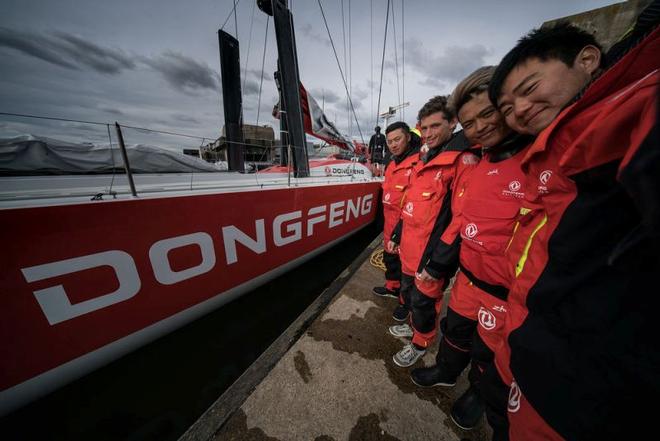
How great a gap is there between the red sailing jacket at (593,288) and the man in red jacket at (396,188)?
1431 millimetres

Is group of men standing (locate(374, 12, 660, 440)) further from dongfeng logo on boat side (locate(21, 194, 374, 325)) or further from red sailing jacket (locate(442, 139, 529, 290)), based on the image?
dongfeng logo on boat side (locate(21, 194, 374, 325))

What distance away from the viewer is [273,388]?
140 cm

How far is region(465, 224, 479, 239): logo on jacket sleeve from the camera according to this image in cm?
115

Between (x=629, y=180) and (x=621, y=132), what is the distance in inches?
10.6

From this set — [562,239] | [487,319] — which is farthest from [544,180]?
[487,319]

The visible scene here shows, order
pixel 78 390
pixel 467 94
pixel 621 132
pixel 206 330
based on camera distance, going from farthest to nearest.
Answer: pixel 206 330, pixel 78 390, pixel 467 94, pixel 621 132

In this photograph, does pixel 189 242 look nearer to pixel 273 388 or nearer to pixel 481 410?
pixel 273 388

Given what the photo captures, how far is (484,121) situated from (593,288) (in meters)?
0.93

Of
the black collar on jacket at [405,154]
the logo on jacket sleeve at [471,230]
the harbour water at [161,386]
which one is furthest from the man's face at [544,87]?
the harbour water at [161,386]

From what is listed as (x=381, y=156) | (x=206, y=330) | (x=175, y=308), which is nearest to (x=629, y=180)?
(x=175, y=308)

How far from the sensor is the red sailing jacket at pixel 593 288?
1.47 ft

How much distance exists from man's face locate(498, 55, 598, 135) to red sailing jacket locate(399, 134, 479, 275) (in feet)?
2.14

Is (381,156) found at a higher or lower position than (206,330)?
higher

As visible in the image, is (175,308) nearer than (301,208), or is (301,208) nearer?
(175,308)
